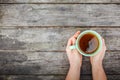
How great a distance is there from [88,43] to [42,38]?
32 centimetres

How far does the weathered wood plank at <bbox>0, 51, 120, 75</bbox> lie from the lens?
152cm

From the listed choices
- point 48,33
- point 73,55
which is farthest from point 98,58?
point 48,33

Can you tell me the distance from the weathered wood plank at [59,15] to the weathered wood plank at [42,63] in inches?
7.5

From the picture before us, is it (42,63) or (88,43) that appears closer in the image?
(88,43)

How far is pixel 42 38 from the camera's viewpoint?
5.02ft

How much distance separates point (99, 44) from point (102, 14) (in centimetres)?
28

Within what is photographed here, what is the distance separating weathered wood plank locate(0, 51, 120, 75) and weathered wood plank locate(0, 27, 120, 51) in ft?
0.12

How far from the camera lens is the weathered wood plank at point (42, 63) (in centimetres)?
152

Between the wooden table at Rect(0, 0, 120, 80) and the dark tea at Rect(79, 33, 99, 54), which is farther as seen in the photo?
the wooden table at Rect(0, 0, 120, 80)

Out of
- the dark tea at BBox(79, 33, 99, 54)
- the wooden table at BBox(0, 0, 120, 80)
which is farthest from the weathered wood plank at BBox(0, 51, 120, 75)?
the dark tea at BBox(79, 33, 99, 54)

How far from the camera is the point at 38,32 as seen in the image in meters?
1.53

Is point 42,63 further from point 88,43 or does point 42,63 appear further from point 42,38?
point 88,43

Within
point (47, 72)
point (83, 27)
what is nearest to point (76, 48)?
point (83, 27)

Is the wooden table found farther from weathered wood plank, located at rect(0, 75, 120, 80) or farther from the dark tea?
the dark tea
